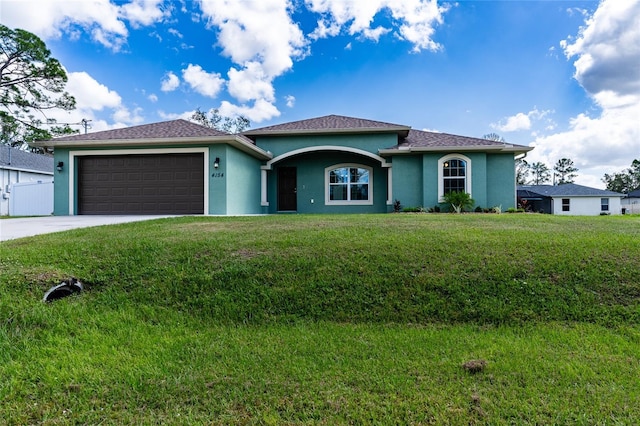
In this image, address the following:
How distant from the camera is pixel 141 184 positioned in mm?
12562

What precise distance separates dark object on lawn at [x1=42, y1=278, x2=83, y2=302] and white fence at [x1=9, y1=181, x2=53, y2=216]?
1973cm

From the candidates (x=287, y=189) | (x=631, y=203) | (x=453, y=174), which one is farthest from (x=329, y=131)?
(x=631, y=203)

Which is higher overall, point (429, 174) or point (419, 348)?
point (429, 174)

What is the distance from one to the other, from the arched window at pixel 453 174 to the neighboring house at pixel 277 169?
4 centimetres

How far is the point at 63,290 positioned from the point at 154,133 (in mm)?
9752

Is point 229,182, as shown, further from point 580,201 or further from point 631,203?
point 631,203

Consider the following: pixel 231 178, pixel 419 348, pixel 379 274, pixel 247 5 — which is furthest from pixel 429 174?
pixel 419 348

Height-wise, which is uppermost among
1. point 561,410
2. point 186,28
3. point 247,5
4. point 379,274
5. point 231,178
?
point 186,28

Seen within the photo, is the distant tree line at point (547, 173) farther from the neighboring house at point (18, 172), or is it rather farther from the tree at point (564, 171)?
the neighboring house at point (18, 172)

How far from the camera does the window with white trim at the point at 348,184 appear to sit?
15297mm

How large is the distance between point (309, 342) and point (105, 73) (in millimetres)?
20638

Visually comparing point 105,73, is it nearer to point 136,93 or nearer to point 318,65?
point 136,93

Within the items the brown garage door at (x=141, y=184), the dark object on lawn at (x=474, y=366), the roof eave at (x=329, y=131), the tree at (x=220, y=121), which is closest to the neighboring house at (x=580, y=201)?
the roof eave at (x=329, y=131)

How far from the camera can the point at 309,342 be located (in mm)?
3324
